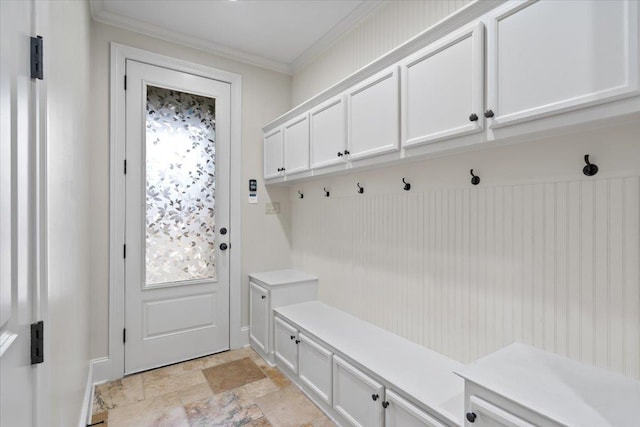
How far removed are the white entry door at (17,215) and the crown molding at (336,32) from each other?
2.19m

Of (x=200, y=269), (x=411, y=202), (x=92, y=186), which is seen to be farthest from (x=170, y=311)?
(x=411, y=202)

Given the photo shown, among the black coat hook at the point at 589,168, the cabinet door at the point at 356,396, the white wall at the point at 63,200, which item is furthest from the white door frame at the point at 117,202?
the black coat hook at the point at 589,168

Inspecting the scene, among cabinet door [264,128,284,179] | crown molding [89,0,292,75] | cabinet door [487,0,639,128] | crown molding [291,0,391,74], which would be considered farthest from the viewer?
cabinet door [264,128,284,179]

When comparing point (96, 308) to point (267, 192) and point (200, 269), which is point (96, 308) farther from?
point (267, 192)

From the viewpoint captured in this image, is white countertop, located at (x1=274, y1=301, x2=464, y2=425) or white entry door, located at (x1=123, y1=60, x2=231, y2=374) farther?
white entry door, located at (x1=123, y1=60, x2=231, y2=374)

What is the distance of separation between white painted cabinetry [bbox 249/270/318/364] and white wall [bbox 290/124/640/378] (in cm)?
61

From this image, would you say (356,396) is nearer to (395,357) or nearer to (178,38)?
(395,357)

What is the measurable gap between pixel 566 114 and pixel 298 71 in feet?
9.15

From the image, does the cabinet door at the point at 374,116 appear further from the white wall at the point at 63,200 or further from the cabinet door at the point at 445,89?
the white wall at the point at 63,200

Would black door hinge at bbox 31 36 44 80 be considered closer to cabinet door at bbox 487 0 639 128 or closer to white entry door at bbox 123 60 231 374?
cabinet door at bbox 487 0 639 128

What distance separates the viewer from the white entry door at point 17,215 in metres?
0.66

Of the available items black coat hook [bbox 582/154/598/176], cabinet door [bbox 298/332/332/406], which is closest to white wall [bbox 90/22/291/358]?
cabinet door [bbox 298/332/332/406]

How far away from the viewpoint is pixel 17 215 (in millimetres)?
725

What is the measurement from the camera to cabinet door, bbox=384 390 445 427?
1421 mm
